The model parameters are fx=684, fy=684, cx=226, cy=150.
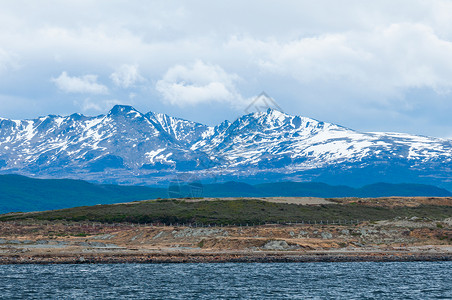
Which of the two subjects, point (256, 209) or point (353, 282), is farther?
point (256, 209)

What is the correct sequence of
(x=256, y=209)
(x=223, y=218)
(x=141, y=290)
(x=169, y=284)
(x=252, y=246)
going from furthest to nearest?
(x=256, y=209) < (x=223, y=218) < (x=252, y=246) < (x=169, y=284) < (x=141, y=290)

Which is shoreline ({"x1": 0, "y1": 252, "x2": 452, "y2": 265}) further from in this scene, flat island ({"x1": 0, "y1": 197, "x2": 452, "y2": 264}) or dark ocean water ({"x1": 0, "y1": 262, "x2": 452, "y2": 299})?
dark ocean water ({"x1": 0, "y1": 262, "x2": 452, "y2": 299})

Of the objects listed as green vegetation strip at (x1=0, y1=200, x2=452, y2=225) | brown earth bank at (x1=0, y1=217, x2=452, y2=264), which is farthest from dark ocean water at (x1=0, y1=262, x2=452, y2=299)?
green vegetation strip at (x1=0, y1=200, x2=452, y2=225)

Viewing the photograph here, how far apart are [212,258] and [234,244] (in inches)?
544

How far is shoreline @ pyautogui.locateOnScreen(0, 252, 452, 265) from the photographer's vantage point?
114 m

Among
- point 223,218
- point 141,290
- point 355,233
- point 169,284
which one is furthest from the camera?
point 223,218

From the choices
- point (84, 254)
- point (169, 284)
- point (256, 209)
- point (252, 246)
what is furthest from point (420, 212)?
point (169, 284)

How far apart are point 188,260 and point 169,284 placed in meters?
25.7

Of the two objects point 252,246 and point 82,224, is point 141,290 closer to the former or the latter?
point 252,246

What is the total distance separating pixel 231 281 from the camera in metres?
92.1

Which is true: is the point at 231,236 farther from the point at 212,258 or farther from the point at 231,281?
the point at 231,281

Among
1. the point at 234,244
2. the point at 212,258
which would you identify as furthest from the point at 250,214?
the point at 212,258

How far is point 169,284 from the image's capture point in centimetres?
8962

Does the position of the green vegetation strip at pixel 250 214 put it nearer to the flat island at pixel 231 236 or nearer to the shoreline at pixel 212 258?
the flat island at pixel 231 236
